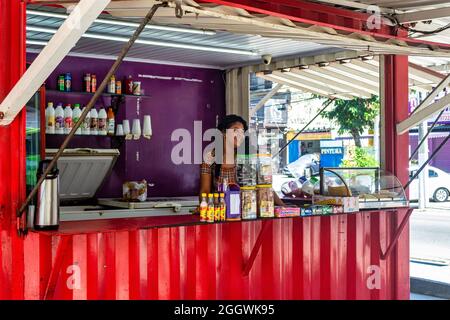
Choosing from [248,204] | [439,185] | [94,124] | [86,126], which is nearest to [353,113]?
[439,185]

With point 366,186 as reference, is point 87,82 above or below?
above

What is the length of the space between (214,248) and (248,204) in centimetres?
63

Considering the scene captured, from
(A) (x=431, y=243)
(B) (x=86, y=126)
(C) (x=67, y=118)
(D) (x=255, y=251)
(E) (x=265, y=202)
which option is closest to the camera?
(E) (x=265, y=202)

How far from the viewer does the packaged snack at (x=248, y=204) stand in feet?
14.6

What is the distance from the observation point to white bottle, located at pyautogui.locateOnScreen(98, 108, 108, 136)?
25.6ft

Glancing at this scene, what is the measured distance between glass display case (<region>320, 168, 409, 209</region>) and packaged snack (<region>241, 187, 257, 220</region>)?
1396mm

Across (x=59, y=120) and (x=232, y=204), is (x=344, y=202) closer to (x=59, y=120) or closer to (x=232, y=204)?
(x=232, y=204)

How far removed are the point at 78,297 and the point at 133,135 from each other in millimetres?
4332

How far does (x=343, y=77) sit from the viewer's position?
830 centimetres

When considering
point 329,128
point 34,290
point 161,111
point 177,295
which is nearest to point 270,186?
point 177,295

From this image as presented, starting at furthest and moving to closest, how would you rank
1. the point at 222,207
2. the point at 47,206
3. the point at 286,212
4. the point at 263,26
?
the point at 286,212
the point at 222,207
the point at 263,26
the point at 47,206

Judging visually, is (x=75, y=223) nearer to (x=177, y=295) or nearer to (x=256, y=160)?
(x=177, y=295)

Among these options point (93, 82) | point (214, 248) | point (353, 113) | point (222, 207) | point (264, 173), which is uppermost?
point (353, 113)

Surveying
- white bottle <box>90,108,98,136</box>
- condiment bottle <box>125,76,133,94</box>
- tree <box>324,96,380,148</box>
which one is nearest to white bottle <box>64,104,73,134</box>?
white bottle <box>90,108,98,136</box>
